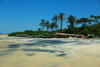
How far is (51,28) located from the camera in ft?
212

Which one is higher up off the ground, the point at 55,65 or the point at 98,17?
the point at 98,17

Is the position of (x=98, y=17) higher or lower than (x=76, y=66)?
higher

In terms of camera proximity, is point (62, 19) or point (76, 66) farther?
point (62, 19)

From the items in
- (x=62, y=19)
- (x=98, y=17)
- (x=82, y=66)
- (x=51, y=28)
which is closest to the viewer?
(x=82, y=66)

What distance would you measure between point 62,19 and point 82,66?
45.7 meters

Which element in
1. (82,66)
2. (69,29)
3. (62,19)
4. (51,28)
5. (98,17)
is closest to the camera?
(82,66)

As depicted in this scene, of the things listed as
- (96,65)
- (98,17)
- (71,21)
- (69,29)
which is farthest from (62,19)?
(96,65)

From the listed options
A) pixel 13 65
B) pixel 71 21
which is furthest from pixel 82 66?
pixel 71 21

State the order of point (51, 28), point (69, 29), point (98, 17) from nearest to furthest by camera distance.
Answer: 1. point (69, 29)
2. point (98, 17)
3. point (51, 28)

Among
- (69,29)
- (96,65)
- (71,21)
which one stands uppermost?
(71,21)

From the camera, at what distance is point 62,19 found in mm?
48531

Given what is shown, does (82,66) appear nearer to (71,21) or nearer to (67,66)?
(67,66)

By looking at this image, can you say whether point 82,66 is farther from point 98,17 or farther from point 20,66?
point 98,17

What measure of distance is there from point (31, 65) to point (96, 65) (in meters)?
2.69
